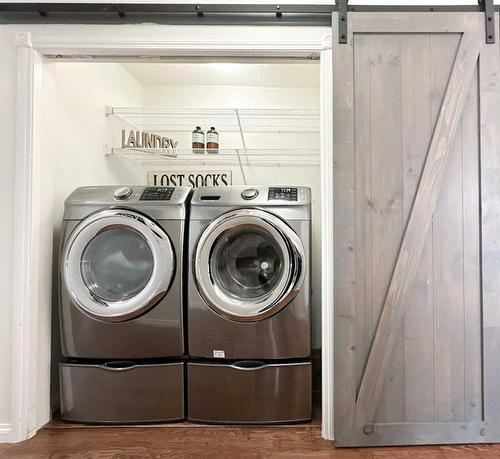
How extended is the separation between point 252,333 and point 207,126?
1.91m

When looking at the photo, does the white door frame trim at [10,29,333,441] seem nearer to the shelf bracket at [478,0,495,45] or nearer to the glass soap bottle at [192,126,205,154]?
the shelf bracket at [478,0,495,45]

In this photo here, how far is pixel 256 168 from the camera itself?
3238 mm

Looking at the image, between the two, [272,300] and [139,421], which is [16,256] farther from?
[272,300]

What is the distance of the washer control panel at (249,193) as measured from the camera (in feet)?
6.77

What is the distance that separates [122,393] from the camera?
1.95 m

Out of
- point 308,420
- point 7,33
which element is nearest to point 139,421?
point 308,420

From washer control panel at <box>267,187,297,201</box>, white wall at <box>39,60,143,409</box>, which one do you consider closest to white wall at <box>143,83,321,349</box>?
white wall at <box>39,60,143,409</box>

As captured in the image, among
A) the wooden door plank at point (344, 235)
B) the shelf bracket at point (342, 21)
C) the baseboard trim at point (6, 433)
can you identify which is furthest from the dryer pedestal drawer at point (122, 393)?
the shelf bracket at point (342, 21)

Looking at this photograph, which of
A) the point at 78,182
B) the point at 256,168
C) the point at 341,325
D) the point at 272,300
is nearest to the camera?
the point at 341,325

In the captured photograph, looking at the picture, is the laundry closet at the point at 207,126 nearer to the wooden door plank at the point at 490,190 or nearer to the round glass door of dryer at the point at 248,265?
the round glass door of dryer at the point at 248,265

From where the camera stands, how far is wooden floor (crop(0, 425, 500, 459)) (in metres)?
1.66

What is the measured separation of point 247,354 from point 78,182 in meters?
1.50

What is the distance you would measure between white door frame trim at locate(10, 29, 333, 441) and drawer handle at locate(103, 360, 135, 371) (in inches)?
12.8

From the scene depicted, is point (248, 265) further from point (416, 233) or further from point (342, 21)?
point (342, 21)
